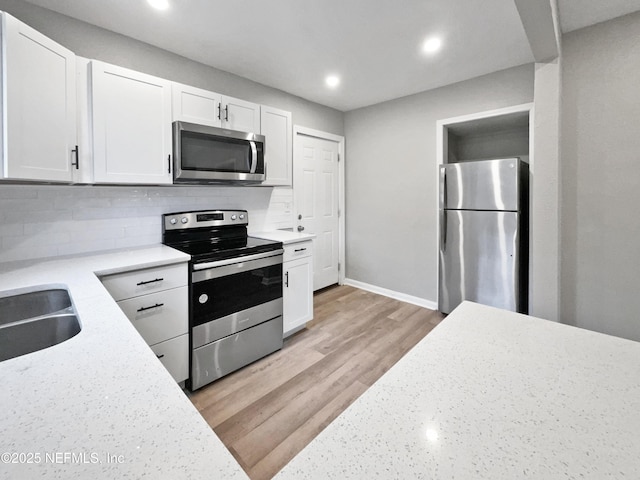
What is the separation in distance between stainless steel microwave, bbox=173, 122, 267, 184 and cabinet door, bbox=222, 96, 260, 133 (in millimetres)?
151

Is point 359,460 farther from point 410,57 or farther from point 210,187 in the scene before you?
point 410,57

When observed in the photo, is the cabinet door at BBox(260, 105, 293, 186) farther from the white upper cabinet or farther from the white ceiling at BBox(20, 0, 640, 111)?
the white ceiling at BBox(20, 0, 640, 111)

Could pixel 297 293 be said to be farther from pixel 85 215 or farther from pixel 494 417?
pixel 494 417

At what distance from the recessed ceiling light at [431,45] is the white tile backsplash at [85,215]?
2.12 metres

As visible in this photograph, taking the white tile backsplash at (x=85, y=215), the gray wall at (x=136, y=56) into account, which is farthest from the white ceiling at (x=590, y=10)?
the white tile backsplash at (x=85, y=215)

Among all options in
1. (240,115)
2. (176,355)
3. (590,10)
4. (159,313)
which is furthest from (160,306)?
(590,10)

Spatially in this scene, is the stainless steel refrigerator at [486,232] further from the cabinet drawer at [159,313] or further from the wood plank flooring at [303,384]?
the cabinet drawer at [159,313]

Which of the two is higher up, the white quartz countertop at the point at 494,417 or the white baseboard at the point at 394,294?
the white quartz countertop at the point at 494,417

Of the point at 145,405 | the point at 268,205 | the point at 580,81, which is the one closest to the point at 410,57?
the point at 580,81

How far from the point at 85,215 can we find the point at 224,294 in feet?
3.67

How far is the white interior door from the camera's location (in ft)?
12.1

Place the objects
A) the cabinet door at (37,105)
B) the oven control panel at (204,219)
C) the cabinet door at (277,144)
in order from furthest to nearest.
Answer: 1. the cabinet door at (277,144)
2. the oven control panel at (204,219)
3. the cabinet door at (37,105)

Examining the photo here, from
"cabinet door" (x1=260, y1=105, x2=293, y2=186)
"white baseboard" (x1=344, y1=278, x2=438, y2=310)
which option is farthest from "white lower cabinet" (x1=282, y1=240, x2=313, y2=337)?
"white baseboard" (x1=344, y1=278, x2=438, y2=310)

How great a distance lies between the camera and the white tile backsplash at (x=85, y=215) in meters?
1.86
